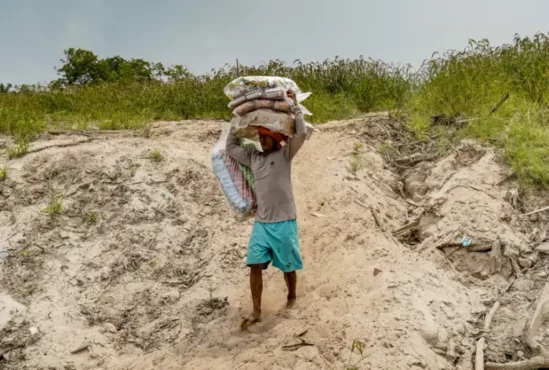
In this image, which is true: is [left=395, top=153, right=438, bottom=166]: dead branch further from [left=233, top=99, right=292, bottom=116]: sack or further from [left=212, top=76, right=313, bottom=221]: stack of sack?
[left=233, top=99, right=292, bottom=116]: sack

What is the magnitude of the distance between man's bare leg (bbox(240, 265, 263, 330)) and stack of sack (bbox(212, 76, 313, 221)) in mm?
419

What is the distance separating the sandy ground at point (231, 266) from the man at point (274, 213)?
337mm

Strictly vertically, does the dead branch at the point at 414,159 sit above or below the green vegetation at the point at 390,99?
below

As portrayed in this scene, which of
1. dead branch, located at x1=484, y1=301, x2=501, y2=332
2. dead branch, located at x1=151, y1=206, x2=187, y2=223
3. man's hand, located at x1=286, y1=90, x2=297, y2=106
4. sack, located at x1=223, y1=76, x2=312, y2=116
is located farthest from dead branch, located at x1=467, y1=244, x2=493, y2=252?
dead branch, located at x1=151, y1=206, x2=187, y2=223

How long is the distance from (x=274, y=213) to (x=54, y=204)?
2.36m

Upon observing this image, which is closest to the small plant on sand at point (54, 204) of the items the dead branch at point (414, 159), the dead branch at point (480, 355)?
the dead branch at point (414, 159)

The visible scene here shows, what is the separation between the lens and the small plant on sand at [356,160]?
18.6 feet

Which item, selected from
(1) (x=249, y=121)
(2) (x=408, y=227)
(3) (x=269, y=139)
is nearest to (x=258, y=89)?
(1) (x=249, y=121)

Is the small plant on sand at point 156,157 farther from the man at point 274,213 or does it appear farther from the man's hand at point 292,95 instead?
the man's hand at point 292,95

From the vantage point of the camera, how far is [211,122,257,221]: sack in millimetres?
3861

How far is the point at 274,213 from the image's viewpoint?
3.68 meters

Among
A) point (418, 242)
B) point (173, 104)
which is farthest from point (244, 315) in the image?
point (173, 104)

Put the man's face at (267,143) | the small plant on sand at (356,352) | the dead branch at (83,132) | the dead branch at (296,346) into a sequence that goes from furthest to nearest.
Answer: the dead branch at (83,132)
the man's face at (267,143)
the dead branch at (296,346)
the small plant on sand at (356,352)

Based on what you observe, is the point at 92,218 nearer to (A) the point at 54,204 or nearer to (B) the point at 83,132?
(A) the point at 54,204
